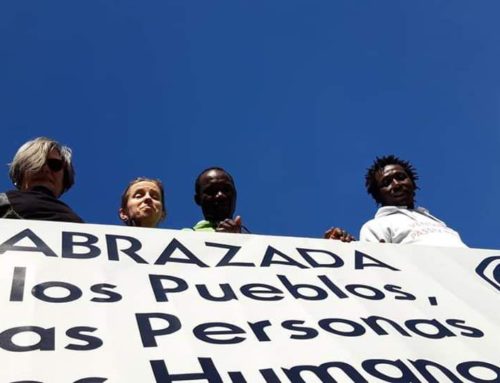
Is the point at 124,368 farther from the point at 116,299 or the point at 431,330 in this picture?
the point at 431,330

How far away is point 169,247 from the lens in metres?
2.68

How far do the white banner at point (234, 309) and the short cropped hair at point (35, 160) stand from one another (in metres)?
0.53

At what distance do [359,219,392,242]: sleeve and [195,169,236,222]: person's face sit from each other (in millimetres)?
752

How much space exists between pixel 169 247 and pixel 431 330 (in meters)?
1.03

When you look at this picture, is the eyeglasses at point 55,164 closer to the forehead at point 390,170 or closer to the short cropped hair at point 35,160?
the short cropped hair at point 35,160

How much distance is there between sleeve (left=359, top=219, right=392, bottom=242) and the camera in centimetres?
378

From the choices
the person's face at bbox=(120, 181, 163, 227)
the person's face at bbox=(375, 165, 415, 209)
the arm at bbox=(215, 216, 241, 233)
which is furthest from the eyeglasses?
the person's face at bbox=(375, 165, 415, 209)

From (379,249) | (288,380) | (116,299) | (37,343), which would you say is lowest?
(288,380)

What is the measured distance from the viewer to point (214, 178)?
3.95 m

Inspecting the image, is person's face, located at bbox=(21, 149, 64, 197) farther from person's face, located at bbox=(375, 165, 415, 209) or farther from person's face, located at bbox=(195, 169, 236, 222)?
person's face, located at bbox=(375, 165, 415, 209)

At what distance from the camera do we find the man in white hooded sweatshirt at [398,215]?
3.76 meters

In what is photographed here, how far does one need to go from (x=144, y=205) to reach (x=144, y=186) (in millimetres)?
161

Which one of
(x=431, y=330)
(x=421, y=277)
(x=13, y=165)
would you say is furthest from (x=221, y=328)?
(x=13, y=165)

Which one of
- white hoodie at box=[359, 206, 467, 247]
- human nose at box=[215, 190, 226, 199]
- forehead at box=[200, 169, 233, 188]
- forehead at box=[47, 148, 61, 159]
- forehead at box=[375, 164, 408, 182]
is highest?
forehead at box=[375, 164, 408, 182]
